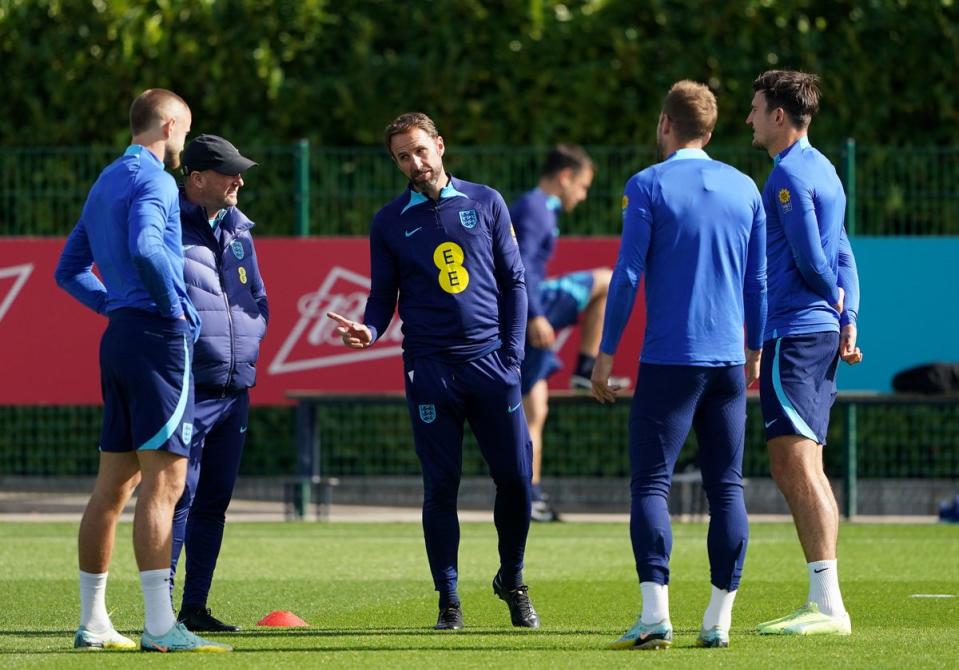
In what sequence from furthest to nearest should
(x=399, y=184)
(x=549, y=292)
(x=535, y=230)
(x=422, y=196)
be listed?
(x=399, y=184), (x=549, y=292), (x=535, y=230), (x=422, y=196)

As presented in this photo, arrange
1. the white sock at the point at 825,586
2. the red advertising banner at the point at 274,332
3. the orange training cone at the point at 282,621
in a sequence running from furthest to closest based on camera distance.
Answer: the red advertising banner at the point at 274,332, the orange training cone at the point at 282,621, the white sock at the point at 825,586

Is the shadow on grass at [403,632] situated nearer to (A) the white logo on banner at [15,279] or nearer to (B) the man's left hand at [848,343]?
(B) the man's left hand at [848,343]

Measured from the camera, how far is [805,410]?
7168 mm

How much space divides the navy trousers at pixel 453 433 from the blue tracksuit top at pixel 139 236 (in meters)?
1.10

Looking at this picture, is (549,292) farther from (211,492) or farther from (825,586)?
(825,586)

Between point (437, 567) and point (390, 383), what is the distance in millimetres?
5974

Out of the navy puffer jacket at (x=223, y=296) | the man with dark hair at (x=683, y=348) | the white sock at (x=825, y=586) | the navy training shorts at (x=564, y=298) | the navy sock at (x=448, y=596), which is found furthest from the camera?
the navy training shorts at (x=564, y=298)

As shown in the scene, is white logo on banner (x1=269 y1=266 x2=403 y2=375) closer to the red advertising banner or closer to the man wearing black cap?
the red advertising banner

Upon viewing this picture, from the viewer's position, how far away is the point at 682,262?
6.56 metres

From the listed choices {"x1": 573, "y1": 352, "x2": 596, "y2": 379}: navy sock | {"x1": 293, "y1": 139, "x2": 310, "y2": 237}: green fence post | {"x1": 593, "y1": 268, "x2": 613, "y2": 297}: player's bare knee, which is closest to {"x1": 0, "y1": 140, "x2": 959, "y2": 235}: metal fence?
{"x1": 293, "y1": 139, "x2": 310, "y2": 237}: green fence post

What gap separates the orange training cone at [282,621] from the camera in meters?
7.57

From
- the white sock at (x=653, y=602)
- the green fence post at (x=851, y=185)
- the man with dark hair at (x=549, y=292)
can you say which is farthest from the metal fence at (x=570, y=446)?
the white sock at (x=653, y=602)

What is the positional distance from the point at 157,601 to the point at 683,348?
6.88 feet

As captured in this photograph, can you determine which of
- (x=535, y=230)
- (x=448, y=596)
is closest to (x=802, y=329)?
(x=448, y=596)
